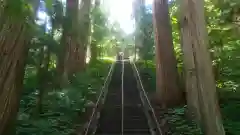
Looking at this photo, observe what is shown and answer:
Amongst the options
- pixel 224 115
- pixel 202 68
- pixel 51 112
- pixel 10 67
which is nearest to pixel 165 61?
pixel 224 115

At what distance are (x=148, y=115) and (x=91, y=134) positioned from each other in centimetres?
264

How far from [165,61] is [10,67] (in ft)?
26.2

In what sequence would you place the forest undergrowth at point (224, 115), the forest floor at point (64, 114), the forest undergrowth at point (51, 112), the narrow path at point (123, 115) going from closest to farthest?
the forest undergrowth at point (51, 112) < the forest floor at point (64, 114) < the forest undergrowth at point (224, 115) < the narrow path at point (123, 115)

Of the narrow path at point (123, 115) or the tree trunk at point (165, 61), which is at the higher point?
the tree trunk at point (165, 61)

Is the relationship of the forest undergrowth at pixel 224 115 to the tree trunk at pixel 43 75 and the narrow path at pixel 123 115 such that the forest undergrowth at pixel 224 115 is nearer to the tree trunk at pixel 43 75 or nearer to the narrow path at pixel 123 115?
the narrow path at pixel 123 115

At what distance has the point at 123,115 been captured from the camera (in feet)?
38.8

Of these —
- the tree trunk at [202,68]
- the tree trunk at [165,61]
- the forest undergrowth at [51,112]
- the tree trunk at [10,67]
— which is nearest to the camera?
the tree trunk at [10,67]

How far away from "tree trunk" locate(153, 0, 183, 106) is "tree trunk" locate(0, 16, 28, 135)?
7368 mm

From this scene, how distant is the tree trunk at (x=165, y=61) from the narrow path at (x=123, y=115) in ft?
3.78

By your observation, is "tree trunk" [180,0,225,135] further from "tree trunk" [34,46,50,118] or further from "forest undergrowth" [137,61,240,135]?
"tree trunk" [34,46,50,118]

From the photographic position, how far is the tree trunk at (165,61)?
477 inches

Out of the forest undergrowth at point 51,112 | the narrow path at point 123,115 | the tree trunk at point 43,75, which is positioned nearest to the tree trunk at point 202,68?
the narrow path at point 123,115

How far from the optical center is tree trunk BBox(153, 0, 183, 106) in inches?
477

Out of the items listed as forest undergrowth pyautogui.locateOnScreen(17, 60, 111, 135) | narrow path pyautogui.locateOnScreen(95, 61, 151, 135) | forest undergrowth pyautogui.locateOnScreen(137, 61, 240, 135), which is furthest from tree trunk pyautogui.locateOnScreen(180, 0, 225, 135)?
forest undergrowth pyautogui.locateOnScreen(17, 60, 111, 135)
